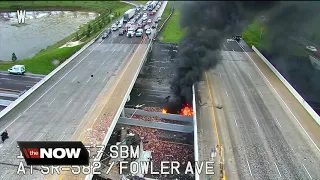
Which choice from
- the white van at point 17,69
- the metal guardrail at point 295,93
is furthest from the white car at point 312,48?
the white van at point 17,69

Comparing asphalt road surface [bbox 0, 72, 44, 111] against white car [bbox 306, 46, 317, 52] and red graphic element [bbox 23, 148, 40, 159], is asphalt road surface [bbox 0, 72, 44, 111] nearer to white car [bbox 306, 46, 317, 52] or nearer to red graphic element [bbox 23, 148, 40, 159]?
red graphic element [bbox 23, 148, 40, 159]

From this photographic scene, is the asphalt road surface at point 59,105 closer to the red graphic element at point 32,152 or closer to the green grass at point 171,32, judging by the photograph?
the red graphic element at point 32,152

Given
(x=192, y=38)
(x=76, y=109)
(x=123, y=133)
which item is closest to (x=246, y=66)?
(x=192, y=38)

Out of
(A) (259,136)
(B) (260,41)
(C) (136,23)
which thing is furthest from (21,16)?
(A) (259,136)

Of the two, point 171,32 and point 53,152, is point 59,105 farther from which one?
point 171,32

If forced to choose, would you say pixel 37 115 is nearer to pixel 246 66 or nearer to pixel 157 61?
pixel 157 61

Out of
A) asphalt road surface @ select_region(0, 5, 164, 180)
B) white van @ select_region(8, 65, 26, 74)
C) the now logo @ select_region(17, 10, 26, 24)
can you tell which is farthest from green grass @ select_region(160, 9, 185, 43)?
the now logo @ select_region(17, 10, 26, 24)

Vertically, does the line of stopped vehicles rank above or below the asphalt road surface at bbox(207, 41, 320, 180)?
above
